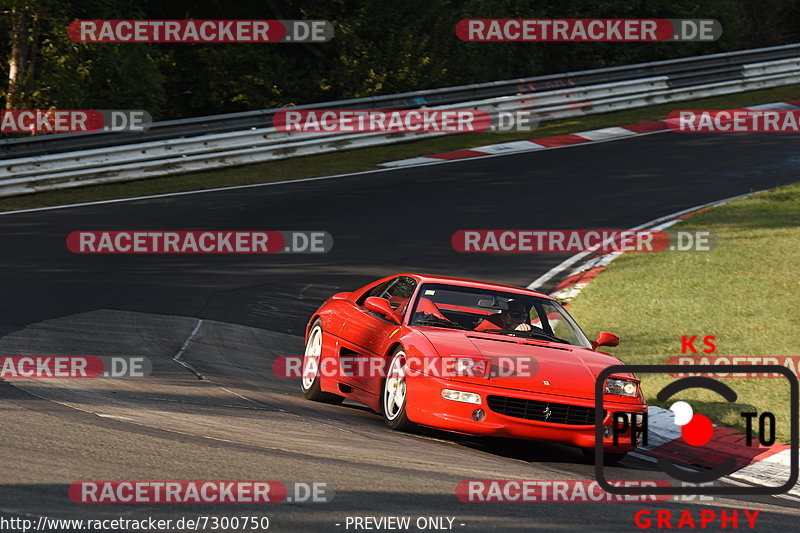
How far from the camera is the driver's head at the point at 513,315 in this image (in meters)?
9.17

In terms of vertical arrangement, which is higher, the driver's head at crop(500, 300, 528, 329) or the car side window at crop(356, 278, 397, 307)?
the car side window at crop(356, 278, 397, 307)

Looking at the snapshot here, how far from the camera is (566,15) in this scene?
1262 inches

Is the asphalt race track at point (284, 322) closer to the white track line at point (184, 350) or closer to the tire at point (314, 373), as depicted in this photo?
the white track line at point (184, 350)

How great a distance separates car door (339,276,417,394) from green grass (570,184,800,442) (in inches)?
97.4

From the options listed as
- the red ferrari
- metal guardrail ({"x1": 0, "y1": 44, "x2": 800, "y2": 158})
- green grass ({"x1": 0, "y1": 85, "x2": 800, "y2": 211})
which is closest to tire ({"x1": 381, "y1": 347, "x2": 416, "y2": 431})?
the red ferrari

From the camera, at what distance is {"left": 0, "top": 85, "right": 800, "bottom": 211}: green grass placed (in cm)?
1933

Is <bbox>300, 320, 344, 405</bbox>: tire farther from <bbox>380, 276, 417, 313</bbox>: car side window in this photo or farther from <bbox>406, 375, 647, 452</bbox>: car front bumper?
<bbox>406, 375, 647, 452</bbox>: car front bumper

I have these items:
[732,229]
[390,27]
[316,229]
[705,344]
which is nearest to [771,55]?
[390,27]

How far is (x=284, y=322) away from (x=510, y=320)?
4.33 meters

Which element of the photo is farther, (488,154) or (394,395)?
(488,154)

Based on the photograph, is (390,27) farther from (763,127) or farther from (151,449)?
(151,449)

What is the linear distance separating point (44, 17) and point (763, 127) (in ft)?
54.0

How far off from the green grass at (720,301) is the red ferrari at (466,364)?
149 cm

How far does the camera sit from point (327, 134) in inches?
915
